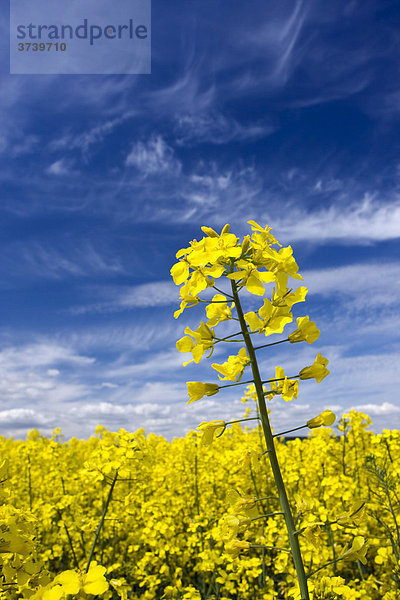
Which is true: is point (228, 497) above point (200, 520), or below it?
above

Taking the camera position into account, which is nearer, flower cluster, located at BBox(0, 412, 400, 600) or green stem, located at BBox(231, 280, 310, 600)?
green stem, located at BBox(231, 280, 310, 600)

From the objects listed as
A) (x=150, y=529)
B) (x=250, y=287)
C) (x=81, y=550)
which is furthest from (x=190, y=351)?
(x=81, y=550)

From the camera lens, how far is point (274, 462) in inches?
73.0

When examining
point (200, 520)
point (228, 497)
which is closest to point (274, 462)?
point (228, 497)

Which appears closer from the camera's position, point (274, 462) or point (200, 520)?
point (274, 462)

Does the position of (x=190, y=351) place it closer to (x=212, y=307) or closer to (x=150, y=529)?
(x=212, y=307)

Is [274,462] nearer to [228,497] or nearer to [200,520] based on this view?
[228,497]

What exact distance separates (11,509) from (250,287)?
5.35 ft

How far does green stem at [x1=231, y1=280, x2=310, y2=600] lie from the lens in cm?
178

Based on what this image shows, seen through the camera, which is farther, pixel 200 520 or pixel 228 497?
pixel 200 520

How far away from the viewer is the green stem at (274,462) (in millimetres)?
1783

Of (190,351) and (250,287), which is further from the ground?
(250,287)

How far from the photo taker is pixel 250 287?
198 cm

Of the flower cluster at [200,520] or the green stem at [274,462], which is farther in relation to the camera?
the flower cluster at [200,520]
